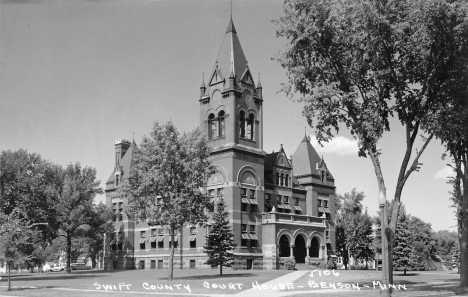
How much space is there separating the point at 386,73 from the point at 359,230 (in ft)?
148

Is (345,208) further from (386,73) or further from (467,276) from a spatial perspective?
(386,73)

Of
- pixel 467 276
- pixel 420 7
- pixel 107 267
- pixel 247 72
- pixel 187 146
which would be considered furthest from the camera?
pixel 107 267

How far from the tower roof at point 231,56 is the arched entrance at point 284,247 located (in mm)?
18240

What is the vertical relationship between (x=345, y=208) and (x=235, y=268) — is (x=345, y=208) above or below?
above

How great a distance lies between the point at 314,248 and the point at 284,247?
467 centimetres

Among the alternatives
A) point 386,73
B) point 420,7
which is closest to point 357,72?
point 386,73

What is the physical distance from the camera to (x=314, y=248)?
59.2 metres

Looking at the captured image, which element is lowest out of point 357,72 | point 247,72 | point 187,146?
point 187,146

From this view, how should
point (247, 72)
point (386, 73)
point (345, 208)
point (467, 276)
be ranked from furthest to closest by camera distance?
point (345, 208) < point (247, 72) < point (467, 276) < point (386, 73)

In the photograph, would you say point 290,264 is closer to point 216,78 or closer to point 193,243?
point 193,243

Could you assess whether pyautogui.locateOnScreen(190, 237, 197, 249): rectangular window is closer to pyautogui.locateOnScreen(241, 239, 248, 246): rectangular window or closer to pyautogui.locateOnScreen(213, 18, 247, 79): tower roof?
pyautogui.locateOnScreen(241, 239, 248, 246): rectangular window

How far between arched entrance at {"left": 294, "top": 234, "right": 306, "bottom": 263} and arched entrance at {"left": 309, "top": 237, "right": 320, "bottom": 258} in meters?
0.91

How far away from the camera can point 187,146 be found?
36.8 metres

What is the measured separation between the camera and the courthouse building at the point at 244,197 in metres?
52.3
